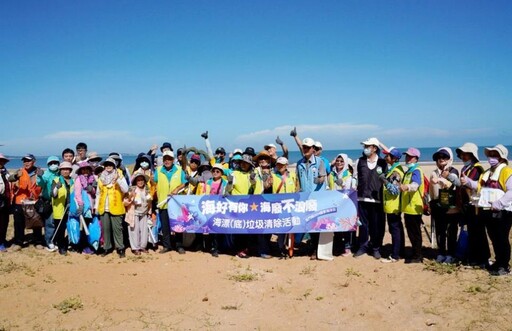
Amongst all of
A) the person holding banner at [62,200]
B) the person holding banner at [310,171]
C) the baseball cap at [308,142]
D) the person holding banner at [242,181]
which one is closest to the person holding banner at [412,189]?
the person holding banner at [310,171]

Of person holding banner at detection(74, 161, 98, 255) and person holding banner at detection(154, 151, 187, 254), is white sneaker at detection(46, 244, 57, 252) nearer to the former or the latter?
person holding banner at detection(74, 161, 98, 255)

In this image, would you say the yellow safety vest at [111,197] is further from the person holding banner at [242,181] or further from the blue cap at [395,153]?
the blue cap at [395,153]

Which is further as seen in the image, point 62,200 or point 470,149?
point 62,200

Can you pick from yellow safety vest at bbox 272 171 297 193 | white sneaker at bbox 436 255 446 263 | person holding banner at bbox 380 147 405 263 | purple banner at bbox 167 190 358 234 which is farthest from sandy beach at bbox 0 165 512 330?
yellow safety vest at bbox 272 171 297 193

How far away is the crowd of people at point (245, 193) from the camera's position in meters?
7.00

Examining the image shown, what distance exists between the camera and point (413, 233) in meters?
7.32

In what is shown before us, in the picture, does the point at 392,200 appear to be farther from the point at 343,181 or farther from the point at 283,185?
the point at 283,185

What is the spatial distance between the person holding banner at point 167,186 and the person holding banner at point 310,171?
2542mm

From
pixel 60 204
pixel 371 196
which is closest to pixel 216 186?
pixel 371 196

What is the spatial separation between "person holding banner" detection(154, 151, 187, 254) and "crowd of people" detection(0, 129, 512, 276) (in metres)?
0.02

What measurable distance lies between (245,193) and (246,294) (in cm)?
236

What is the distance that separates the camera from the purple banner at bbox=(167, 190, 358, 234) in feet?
25.4

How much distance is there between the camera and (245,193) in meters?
8.03

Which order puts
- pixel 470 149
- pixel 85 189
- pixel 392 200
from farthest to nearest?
pixel 85 189 → pixel 392 200 → pixel 470 149
